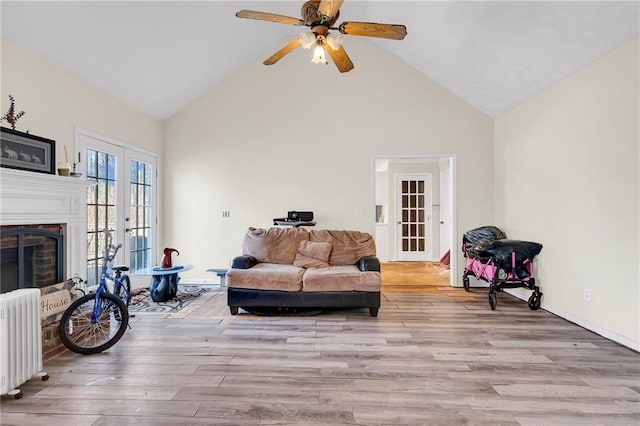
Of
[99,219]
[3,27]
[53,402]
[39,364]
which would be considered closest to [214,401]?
[53,402]

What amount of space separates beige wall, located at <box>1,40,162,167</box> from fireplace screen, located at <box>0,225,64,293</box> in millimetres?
857

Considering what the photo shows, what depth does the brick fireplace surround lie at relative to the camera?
264 cm

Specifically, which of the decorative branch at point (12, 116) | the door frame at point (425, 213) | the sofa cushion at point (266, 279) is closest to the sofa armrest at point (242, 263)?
the sofa cushion at point (266, 279)

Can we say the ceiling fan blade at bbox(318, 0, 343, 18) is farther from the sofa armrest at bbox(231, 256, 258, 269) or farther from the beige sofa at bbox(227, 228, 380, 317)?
the sofa armrest at bbox(231, 256, 258, 269)

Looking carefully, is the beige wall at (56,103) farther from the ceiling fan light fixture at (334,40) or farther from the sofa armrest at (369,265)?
the sofa armrest at (369,265)

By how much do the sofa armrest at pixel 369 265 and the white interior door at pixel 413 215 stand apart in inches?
162

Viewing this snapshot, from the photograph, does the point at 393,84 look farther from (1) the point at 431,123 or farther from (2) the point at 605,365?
(2) the point at 605,365

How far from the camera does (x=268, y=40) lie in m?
4.97

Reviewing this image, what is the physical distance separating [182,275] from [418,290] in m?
→ 3.64

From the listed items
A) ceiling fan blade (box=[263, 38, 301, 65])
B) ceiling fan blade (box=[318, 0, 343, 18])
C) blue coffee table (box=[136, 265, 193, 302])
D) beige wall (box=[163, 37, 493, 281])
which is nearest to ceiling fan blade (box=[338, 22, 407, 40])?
ceiling fan blade (box=[318, 0, 343, 18])

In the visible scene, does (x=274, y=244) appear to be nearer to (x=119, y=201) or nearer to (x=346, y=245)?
(x=346, y=245)

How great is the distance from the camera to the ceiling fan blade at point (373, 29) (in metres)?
2.67

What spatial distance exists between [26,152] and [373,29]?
3.08 m

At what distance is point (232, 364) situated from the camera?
2553mm
